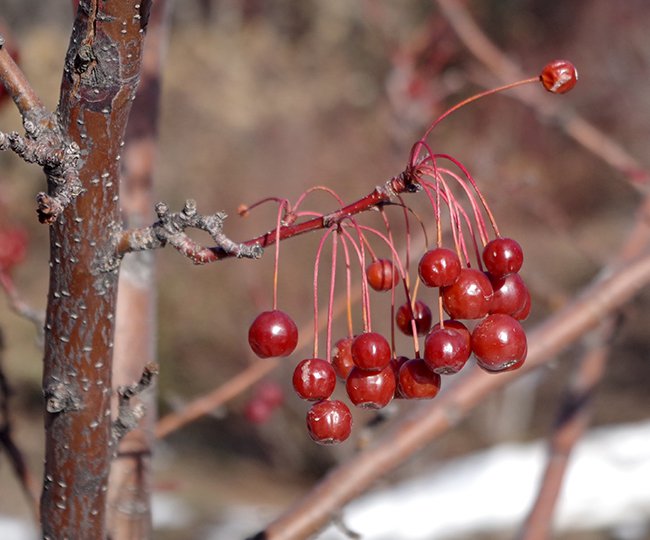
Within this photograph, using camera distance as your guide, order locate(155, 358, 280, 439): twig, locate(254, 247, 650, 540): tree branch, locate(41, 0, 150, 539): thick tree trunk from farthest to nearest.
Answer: locate(155, 358, 280, 439): twig
locate(254, 247, 650, 540): tree branch
locate(41, 0, 150, 539): thick tree trunk

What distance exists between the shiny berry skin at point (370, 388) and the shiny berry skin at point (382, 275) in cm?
10

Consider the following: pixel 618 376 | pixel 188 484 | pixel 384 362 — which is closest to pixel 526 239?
pixel 618 376

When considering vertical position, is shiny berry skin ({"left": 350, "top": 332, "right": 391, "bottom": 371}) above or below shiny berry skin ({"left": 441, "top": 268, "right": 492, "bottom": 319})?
below

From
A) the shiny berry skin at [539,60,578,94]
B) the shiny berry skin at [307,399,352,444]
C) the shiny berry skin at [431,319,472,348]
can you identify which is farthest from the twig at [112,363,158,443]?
the shiny berry skin at [539,60,578,94]

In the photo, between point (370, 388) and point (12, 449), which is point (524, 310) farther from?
point (12, 449)

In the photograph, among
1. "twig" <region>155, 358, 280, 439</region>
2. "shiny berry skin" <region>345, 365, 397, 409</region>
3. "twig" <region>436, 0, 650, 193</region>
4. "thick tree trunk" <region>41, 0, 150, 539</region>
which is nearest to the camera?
"thick tree trunk" <region>41, 0, 150, 539</region>

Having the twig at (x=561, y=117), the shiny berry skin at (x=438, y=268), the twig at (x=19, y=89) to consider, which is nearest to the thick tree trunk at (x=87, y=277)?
the twig at (x=19, y=89)

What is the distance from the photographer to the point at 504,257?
2.06ft

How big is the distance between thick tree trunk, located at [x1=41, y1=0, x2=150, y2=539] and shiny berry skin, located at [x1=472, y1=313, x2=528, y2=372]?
0.28 metres

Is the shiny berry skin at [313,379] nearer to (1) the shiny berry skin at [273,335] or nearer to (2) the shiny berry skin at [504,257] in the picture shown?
(1) the shiny berry skin at [273,335]

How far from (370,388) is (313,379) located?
5 cm

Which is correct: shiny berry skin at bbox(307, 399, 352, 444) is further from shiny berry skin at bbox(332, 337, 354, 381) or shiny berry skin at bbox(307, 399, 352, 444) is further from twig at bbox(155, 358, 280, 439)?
twig at bbox(155, 358, 280, 439)

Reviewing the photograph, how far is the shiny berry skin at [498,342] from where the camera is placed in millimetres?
616

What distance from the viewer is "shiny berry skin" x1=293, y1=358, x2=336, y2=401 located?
634 mm
